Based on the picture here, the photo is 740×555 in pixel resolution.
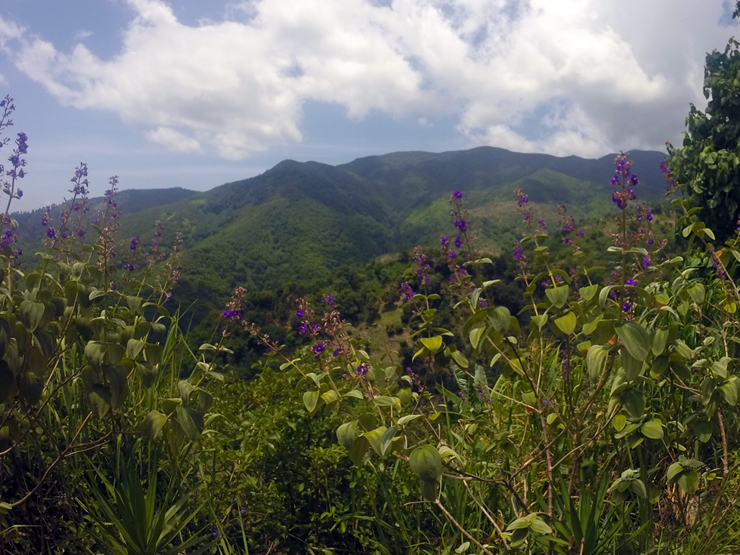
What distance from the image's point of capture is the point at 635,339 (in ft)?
3.97

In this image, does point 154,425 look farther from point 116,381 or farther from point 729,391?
point 729,391

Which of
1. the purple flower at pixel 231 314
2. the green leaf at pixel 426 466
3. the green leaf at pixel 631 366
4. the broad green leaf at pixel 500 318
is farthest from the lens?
the purple flower at pixel 231 314

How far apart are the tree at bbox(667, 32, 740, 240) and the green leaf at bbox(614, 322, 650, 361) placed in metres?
5.52

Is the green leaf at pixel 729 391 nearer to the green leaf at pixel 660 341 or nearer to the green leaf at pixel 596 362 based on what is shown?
the green leaf at pixel 660 341

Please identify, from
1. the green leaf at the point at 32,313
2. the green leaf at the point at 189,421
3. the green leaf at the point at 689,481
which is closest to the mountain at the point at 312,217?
the green leaf at the point at 32,313

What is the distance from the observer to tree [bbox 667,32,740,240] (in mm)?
5930

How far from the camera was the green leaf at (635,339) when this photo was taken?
46.6 inches

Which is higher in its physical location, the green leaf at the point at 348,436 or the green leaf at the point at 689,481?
the green leaf at the point at 348,436

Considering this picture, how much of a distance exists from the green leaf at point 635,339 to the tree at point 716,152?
18.1 ft

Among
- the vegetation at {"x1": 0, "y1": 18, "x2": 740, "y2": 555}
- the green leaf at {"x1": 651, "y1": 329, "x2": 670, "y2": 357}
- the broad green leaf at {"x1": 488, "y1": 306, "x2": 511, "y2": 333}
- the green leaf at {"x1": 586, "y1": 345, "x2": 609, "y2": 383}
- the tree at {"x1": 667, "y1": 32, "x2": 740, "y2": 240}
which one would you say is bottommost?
the vegetation at {"x1": 0, "y1": 18, "x2": 740, "y2": 555}

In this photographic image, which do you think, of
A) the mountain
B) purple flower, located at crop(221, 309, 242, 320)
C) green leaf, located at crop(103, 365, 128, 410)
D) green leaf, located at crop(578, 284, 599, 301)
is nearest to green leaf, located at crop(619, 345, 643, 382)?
green leaf, located at crop(578, 284, 599, 301)

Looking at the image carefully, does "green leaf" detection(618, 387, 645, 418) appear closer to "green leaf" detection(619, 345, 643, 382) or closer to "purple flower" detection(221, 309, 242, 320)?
"green leaf" detection(619, 345, 643, 382)

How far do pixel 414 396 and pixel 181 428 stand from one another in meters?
0.81

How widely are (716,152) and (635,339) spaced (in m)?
6.24
